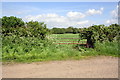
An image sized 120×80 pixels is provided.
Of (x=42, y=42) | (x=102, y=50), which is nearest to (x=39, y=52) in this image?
(x=42, y=42)

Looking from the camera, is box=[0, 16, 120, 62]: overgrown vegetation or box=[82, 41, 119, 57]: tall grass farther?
box=[82, 41, 119, 57]: tall grass

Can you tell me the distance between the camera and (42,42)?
8.96 metres

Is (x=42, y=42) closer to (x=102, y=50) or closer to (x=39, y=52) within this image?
(x=39, y=52)

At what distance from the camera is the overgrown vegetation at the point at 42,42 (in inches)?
279

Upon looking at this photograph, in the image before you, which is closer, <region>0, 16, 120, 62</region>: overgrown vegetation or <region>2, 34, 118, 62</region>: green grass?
<region>2, 34, 118, 62</region>: green grass

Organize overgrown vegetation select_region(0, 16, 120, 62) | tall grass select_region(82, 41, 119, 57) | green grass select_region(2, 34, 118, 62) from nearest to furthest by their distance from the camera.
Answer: green grass select_region(2, 34, 118, 62), overgrown vegetation select_region(0, 16, 120, 62), tall grass select_region(82, 41, 119, 57)

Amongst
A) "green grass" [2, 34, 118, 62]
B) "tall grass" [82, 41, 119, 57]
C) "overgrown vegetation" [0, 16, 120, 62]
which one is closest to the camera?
"green grass" [2, 34, 118, 62]

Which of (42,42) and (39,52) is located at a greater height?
(42,42)

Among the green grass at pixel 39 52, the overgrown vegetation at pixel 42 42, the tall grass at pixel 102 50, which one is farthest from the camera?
the tall grass at pixel 102 50

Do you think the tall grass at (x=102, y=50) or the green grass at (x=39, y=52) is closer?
the green grass at (x=39, y=52)

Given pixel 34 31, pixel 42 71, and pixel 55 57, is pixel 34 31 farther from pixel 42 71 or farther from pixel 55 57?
pixel 42 71

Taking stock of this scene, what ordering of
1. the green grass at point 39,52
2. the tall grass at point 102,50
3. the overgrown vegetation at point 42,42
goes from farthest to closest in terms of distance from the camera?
the tall grass at point 102,50
the overgrown vegetation at point 42,42
the green grass at point 39,52

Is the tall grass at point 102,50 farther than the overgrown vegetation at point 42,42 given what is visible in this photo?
Yes

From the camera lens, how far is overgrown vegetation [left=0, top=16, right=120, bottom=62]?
709 centimetres
